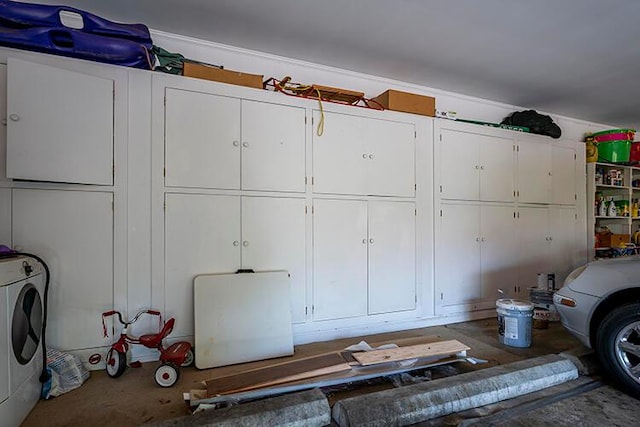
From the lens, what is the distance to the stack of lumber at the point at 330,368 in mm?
1946

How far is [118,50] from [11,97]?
70 cm

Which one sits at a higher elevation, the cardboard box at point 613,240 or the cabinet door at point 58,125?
the cabinet door at point 58,125

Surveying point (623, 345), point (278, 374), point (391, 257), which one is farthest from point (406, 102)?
point (278, 374)

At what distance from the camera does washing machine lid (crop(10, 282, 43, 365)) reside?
1644mm

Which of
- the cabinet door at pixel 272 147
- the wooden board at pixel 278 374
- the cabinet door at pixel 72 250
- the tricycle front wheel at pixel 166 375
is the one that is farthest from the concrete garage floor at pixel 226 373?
the cabinet door at pixel 272 147

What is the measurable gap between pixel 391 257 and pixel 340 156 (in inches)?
43.6

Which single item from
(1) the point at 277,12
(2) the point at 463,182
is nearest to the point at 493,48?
(2) the point at 463,182

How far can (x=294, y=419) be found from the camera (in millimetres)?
1595

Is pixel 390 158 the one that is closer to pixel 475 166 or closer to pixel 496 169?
pixel 475 166

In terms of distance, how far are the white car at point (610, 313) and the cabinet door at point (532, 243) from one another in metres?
1.64

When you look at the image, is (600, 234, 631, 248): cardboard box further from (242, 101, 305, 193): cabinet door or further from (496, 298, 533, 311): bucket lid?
(242, 101, 305, 193): cabinet door

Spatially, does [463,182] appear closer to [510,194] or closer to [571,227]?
[510,194]

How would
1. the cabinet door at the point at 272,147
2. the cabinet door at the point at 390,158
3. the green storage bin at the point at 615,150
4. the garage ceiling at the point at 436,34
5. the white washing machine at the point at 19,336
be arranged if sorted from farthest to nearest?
the green storage bin at the point at 615,150
the cabinet door at the point at 390,158
the cabinet door at the point at 272,147
the garage ceiling at the point at 436,34
the white washing machine at the point at 19,336

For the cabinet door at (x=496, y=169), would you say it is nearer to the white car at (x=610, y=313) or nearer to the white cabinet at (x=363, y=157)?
the white cabinet at (x=363, y=157)
